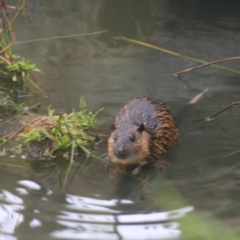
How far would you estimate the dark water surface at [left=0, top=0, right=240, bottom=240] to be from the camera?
225 cm

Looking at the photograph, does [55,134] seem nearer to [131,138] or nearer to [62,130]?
[62,130]

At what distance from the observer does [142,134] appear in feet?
10.2

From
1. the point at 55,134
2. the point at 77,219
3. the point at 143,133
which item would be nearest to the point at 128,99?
the point at 143,133

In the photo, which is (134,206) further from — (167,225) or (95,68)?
(95,68)

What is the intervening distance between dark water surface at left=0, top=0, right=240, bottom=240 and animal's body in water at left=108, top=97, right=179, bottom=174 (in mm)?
102

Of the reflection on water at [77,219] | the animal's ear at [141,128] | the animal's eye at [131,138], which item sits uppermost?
the animal's ear at [141,128]

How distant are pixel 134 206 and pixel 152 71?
2.29 metres

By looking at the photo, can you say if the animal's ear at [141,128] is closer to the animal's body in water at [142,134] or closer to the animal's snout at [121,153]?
the animal's body in water at [142,134]

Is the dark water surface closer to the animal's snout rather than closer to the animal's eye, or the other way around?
the animal's snout

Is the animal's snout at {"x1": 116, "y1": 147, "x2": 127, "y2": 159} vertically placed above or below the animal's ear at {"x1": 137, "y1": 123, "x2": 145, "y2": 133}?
below

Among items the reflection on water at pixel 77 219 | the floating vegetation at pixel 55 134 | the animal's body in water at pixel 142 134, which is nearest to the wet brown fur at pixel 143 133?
the animal's body in water at pixel 142 134

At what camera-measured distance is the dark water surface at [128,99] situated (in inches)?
88.5

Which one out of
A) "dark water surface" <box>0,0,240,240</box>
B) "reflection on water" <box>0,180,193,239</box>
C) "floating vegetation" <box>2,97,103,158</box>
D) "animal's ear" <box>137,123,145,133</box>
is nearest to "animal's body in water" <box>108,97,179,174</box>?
"animal's ear" <box>137,123,145,133</box>

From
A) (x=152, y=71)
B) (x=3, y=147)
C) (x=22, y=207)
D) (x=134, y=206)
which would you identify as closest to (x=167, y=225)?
(x=134, y=206)
